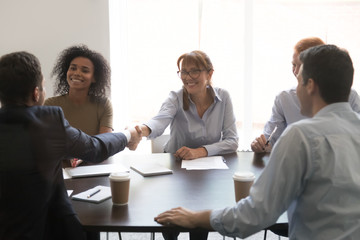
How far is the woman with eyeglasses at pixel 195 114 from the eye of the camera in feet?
8.41

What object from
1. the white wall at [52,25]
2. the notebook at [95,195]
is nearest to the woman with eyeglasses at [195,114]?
the notebook at [95,195]

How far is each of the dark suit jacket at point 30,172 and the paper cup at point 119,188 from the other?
18 cm

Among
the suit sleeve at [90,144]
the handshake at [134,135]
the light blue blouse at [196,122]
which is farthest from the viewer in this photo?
the light blue blouse at [196,122]

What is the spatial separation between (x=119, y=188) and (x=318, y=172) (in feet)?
2.40

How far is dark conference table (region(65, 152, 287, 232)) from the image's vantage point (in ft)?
3.98

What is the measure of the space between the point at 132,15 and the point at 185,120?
196 centimetres

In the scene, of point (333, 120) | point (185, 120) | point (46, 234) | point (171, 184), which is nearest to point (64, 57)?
point (185, 120)

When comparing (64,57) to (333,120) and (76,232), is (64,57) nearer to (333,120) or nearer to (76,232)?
(76,232)

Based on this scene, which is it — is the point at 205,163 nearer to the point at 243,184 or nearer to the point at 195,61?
the point at 243,184

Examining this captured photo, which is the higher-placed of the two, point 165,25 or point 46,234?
point 165,25

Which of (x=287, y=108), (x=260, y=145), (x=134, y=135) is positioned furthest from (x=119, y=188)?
(x=287, y=108)

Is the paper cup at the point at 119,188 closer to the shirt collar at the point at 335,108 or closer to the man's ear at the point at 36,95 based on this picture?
the man's ear at the point at 36,95

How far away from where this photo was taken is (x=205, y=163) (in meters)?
2.03

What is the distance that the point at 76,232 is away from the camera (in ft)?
3.95
